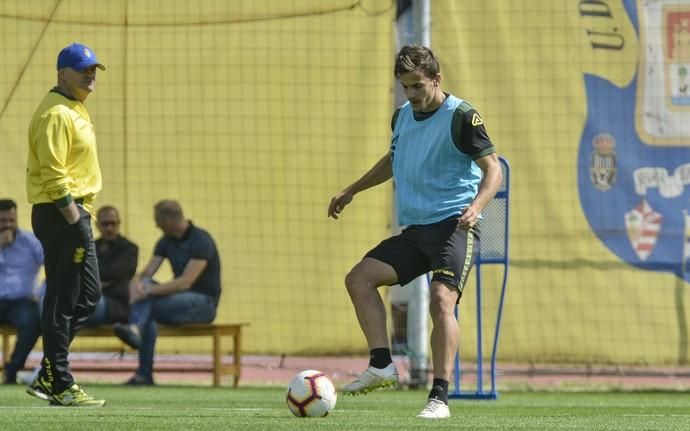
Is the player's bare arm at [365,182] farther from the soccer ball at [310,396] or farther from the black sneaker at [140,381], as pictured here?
the black sneaker at [140,381]

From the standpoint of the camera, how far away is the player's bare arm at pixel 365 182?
25.9 feet

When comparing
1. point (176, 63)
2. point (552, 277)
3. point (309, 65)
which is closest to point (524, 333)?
point (552, 277)

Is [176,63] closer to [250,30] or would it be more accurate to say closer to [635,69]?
[250,30]

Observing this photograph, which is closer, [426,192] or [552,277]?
[426,192]

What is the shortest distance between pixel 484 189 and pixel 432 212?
0.34 m

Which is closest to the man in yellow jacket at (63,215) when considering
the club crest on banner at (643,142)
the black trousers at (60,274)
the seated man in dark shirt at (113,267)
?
the black trousers at (60,274)

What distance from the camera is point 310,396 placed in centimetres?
715

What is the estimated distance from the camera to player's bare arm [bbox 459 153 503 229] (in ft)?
23.1

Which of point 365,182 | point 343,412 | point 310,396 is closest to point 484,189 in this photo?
point 365,182

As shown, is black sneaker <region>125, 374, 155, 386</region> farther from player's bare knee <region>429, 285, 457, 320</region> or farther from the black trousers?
player's bare knee <region>429, 285, 457, 320</region>

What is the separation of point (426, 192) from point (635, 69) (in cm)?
563

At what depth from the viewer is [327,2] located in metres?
13.1

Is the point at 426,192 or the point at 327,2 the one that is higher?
the point at 327,2

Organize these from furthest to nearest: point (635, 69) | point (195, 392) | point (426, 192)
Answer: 1. point (635, 69)
2. point (195, 392)
3. point (426, 192)
